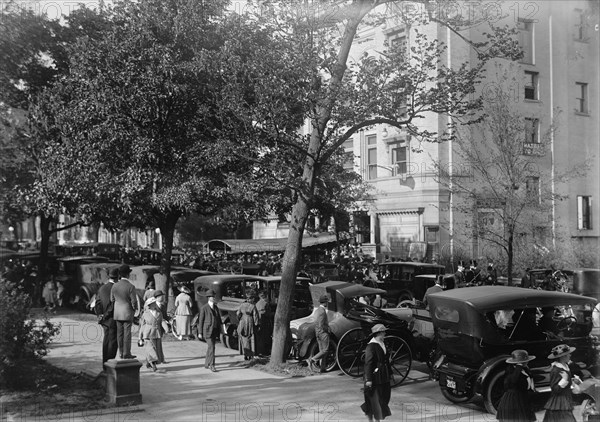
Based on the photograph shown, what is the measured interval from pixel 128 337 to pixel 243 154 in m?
4.98

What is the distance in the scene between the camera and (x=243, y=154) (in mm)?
14258

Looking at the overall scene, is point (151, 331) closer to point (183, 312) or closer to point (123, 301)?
point (123, 301)

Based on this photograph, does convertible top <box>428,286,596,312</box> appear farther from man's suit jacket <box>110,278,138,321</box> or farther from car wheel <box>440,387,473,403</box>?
man's suit jacket <box>110,278,138,321</box>

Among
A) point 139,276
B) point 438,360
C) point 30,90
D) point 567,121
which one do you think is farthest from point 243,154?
point 567,121

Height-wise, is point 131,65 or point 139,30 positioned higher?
point 139,30

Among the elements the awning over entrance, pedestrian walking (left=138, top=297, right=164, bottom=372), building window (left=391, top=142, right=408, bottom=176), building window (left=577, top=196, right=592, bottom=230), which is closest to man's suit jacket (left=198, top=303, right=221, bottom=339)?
pedestrian walking (left=138, top=297, right=164, bottom=372)

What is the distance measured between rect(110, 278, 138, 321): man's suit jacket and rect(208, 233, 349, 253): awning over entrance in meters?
22.7

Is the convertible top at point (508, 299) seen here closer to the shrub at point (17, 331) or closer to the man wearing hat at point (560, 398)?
the man wearing hat at point (560, 398)

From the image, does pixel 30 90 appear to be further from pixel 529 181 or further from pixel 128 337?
pixel 529 181

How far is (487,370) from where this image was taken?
380 inches

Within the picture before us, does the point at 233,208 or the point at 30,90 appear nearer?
the point at 233,208

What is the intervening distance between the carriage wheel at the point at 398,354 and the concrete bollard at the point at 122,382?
15.7 ft

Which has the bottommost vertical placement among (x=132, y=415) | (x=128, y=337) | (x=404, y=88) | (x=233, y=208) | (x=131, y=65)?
(x=132, y=415)

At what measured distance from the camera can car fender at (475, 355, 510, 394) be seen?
31.7 feet
